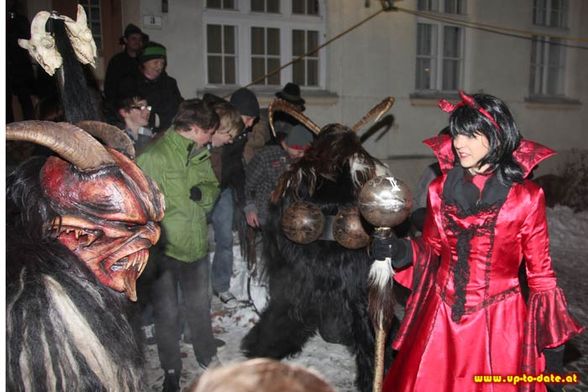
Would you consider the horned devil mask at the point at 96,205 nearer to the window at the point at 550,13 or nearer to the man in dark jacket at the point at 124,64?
the man in dark jacket at the point at 124,64

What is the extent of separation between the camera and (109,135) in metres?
1.77

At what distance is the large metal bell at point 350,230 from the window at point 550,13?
1033cm

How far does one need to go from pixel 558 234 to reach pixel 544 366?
7.08 meters

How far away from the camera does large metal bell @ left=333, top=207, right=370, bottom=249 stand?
3740 mm

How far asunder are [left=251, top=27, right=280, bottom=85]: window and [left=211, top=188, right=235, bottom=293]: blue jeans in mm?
3901

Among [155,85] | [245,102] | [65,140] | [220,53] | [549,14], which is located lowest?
[65,140]

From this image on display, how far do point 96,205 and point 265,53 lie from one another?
813cm

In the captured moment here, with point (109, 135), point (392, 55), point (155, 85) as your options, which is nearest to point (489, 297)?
point (109, 135)

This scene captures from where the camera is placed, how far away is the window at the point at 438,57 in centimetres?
1080

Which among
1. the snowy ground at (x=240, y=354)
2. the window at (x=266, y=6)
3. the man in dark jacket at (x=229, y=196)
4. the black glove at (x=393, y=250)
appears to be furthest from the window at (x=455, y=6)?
the black glove at (x=393, y=250)

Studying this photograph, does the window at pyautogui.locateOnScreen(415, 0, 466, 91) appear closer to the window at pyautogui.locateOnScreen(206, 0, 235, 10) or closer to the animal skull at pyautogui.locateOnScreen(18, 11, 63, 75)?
the window at pyautogui.locateOnScreen(206, 0, 235, 10)

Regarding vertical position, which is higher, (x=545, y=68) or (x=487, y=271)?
(x=545, y=68)

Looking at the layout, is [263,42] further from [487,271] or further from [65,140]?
[65,140]

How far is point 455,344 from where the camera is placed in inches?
111
